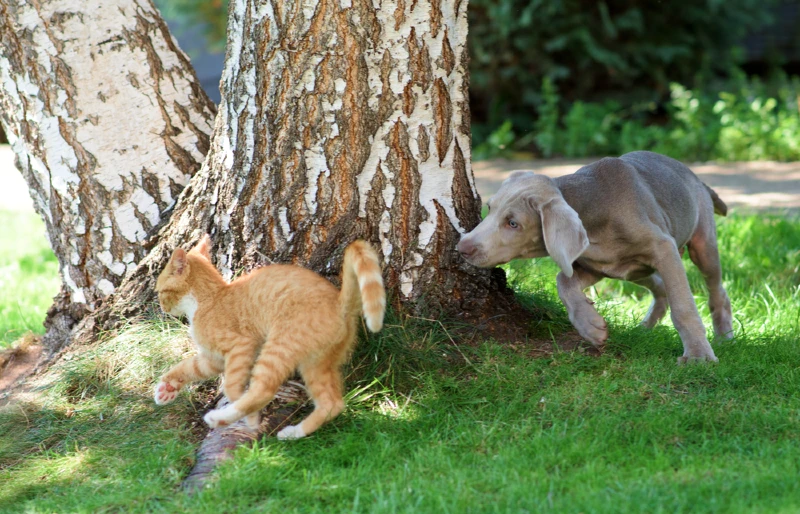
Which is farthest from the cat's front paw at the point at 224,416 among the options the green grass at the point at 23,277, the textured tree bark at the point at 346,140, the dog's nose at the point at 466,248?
the green grass at the point at 23,277

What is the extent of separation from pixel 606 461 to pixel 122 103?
3.17 metres

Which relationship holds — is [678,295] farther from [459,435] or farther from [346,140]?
[346,140]

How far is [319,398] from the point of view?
3.68m

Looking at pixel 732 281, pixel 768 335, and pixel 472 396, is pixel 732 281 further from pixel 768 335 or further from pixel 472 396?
pixel 472 396

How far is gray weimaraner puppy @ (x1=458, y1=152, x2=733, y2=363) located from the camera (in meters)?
4.14

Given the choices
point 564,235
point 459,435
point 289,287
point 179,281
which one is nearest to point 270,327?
point 289,287

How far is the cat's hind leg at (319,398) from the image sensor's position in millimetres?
3629

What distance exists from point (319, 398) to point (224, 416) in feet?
1.41

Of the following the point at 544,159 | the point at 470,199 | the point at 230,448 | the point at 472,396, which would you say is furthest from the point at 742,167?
the point at 230,448

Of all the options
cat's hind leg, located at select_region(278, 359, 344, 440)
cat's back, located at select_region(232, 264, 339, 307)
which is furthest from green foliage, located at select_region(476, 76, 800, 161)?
cat's hind leg, located at select_region(278, 359, 344, 440)

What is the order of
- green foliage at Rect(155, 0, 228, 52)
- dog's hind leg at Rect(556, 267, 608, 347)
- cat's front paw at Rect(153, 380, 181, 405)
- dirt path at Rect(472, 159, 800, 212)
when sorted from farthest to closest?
green foliage at Rect(155, 0, 228, 52) → dirt path at Rect(472, 159, 800, 212) → dog's hind leg at Rect(556, 267, 608, 347) → cat's front paw at Rect(153, 380, 181, 405)

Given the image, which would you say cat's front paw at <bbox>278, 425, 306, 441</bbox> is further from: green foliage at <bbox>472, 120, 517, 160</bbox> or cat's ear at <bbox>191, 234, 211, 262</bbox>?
green foliage at <bbox>472, 120, 517, 160</bbox>

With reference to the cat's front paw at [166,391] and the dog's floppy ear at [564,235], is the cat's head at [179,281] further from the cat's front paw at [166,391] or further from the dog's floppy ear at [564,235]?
the dog's floppy ear at [564,235]

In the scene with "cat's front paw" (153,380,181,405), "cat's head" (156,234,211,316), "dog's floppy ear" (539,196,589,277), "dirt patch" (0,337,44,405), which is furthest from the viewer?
"dirt patch" (0,337,44,405)
